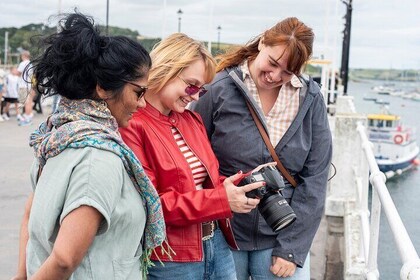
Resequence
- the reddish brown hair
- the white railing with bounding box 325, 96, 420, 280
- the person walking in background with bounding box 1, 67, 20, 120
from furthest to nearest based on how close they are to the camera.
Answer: the person walking in background with bounding box 1, 67, 20, 120, the reddish brown hair, the white railing with bounding box 325, 96, 420, 280

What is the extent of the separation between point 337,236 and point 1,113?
11135mm

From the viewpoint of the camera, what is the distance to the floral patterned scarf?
1748 millimetres

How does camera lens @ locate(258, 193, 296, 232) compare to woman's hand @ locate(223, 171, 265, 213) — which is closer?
woman's hand @ locate(223, 171, 265, 213)

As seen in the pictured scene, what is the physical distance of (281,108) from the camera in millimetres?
2709

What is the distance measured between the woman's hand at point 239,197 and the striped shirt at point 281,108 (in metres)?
0.46

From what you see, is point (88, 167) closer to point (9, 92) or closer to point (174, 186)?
point (174, 186)

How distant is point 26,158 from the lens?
9484 mm

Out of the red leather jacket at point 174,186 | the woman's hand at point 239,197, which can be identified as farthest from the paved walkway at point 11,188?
the woman's hand at point 239,197

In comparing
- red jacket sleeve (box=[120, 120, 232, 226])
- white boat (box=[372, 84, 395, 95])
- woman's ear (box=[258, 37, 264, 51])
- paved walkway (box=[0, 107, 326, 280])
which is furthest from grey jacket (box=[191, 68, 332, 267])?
white boat (box=[372, 84, 395, 95])

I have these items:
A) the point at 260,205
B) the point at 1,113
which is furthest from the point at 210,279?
the point at 1,113

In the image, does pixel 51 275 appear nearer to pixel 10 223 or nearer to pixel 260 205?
pixel 260 205

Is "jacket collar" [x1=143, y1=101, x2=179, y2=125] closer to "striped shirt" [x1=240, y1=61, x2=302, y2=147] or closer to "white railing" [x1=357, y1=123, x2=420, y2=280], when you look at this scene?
"striped shirt" [x1=240, y1=61, x2=302, y2=147]

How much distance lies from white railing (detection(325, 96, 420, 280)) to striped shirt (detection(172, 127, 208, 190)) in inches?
29.8

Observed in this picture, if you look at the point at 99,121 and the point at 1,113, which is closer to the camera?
the point at 99,121
